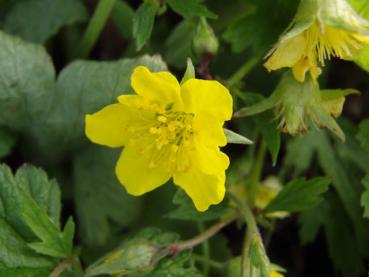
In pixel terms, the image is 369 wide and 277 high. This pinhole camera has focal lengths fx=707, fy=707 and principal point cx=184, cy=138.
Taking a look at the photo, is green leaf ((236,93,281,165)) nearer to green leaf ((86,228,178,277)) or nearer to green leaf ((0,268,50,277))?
green leaf ((86,228,178,277))

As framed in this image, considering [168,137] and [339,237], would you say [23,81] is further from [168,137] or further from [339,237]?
[339,237]

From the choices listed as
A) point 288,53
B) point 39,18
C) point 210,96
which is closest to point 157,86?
point 210,96

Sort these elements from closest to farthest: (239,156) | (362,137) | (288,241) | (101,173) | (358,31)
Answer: (358,31) → (362,137) → (101,173) → (239,156) → (288,241)

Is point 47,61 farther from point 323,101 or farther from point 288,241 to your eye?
point 288,241

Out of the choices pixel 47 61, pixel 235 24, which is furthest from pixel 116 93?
pixel 235 24

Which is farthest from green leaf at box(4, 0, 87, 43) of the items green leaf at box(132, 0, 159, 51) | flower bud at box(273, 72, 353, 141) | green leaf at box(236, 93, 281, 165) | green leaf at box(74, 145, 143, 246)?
flower bud at box(273, 72, 353, 141)

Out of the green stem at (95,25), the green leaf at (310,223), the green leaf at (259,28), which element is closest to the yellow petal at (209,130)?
the green leaf at (259,28)
